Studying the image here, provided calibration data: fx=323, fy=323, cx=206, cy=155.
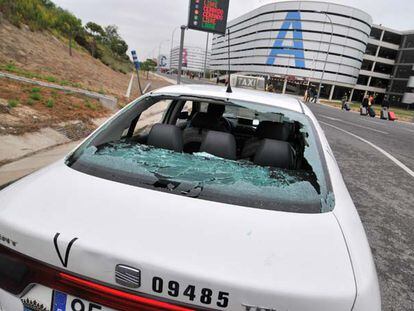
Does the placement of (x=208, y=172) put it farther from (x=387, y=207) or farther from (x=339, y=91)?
(x=339, y=91)

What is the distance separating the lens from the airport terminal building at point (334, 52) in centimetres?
7525

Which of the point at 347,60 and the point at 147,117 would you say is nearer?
the point at 147,117

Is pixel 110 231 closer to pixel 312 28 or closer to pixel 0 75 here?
pixel 0 75

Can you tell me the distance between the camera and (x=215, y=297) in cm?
101

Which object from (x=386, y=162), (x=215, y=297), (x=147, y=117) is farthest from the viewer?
(x=147, y=117)

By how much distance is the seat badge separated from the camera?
3.43 ft

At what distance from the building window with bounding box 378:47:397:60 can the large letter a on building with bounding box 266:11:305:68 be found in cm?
2056

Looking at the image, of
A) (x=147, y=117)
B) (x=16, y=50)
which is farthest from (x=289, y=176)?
(x=16, y=50)

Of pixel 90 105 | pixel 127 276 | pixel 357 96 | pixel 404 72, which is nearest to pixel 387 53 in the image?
pixel 404 72

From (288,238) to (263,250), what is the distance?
14 cm

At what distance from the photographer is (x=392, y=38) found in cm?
7825

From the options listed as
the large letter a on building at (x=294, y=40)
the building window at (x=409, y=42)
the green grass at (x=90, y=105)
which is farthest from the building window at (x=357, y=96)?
the green grass at (x=90, y=105)

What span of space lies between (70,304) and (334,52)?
85539mm

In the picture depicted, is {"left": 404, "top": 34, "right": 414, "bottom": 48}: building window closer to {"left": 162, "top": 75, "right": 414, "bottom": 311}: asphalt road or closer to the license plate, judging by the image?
{"left": 162, "top": 75, "right": 414, "bottom": 311}: asphalt road
